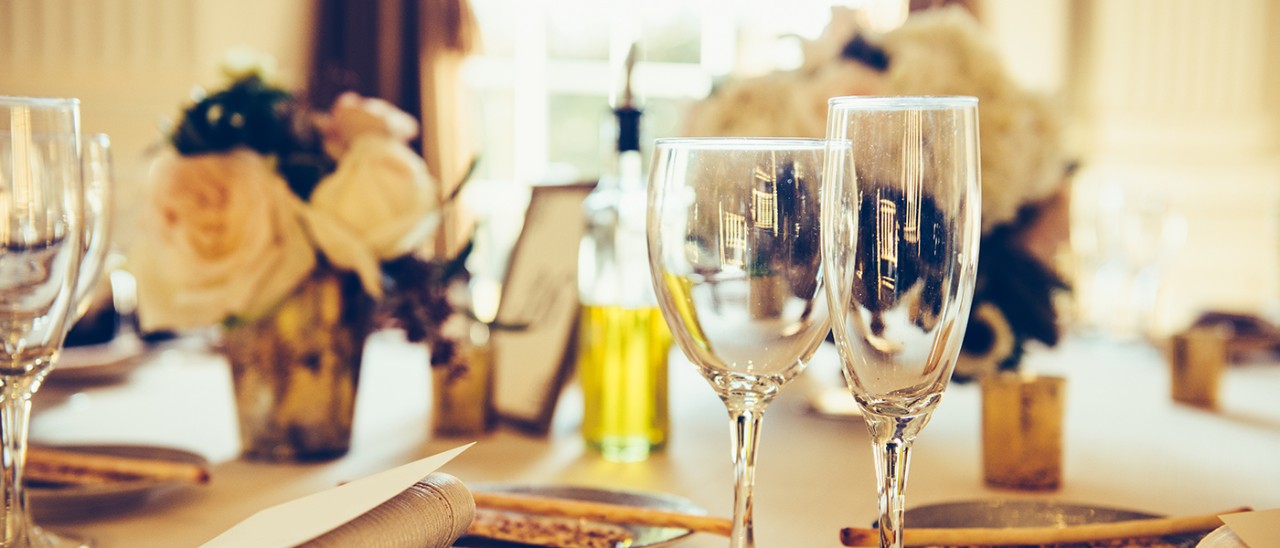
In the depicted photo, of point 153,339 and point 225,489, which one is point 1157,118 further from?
point 225,489

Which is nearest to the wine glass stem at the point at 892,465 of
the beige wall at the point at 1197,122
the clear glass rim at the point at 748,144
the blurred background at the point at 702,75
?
the clear glass rim at the point at 748,144

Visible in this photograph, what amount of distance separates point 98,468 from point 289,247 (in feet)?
0.75

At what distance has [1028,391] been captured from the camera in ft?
2.96

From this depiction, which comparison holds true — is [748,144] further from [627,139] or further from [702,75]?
[702,75]

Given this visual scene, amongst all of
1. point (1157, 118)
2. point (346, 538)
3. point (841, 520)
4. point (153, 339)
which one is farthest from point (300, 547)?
point (1157, 118)

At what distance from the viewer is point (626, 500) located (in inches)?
29.7

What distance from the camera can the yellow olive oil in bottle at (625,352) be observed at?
3.34ft

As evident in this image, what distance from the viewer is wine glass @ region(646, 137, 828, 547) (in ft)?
1.84

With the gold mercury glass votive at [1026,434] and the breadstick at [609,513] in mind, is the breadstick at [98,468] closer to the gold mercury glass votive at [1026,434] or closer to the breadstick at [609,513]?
the breadstick at [609,513]

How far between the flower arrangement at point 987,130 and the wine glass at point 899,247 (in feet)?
1.89

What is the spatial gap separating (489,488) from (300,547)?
0.84ft

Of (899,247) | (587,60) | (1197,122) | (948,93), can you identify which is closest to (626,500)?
(899,247)

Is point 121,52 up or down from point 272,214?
up

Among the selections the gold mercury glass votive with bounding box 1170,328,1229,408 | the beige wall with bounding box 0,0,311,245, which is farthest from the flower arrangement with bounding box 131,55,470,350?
the beige wall with bounding box 0,0,311,245
